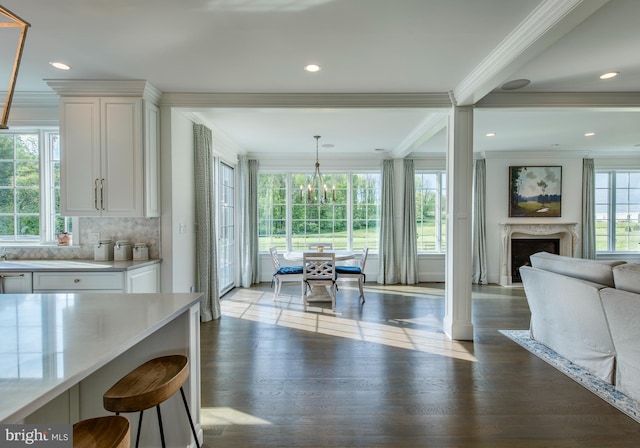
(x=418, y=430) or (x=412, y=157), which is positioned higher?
(x=412, y=157)

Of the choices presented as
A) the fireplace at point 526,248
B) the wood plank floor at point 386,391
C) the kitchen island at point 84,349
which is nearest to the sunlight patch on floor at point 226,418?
the wood plank floor at point 386,391

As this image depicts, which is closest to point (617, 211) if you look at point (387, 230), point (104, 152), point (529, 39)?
point (387, 230)

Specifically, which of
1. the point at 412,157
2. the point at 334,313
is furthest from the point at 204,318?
the point at 412,157

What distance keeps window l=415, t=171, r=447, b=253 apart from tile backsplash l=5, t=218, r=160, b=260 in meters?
5.14

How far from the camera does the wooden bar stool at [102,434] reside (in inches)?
38.6

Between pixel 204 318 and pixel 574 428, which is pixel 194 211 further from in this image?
pixel 574 428

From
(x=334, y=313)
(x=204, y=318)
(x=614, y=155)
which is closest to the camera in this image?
(x=204, y=318)

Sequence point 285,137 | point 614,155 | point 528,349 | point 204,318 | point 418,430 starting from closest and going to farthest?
point 418,430 → point 528,349 → point 204,318 → point 285,137 → point 614,155

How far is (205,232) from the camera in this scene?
4.00 meters

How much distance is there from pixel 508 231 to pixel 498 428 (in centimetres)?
520

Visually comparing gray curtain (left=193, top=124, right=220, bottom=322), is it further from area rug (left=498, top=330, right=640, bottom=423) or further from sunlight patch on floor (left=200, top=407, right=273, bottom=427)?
area rug (left=498, top=330, right=640, bottom=423)

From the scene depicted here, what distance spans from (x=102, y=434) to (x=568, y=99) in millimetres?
4608

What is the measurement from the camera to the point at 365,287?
240 inches

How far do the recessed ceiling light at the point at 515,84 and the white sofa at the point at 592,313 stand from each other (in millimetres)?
1774
